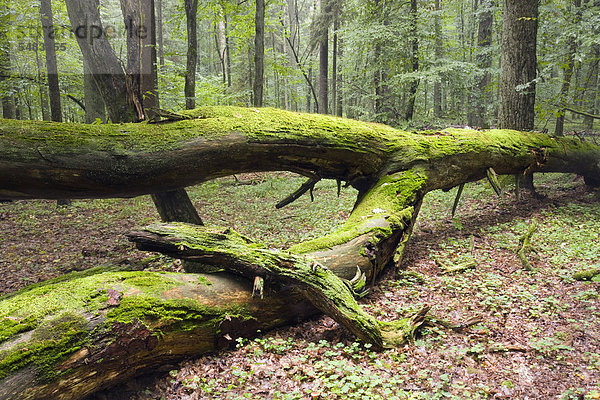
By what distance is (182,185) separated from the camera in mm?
5262

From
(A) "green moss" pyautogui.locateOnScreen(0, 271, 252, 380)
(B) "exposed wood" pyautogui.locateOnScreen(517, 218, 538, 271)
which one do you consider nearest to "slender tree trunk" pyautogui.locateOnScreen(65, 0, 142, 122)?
(A) "green moss" pyautogui.locateOnScreen(0, 271, 252, 380)

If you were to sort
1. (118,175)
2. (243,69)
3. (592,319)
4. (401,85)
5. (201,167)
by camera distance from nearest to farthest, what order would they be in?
(592,319), (118,175), (201,167), (401,85), (243,69)

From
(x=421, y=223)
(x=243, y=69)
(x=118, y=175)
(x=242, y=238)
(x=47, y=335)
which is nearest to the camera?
(x=47, y=335)

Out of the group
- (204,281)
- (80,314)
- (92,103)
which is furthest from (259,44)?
(80,314)

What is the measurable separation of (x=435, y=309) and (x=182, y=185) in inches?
157

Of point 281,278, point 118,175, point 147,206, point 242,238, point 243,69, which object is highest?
point 243,69

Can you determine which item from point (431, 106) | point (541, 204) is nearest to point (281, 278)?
point (541, 204)

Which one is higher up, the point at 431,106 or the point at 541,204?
the point at 431,106

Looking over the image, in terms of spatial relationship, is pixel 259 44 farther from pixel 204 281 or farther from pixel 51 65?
pixel 204 281

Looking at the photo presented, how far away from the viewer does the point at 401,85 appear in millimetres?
13008

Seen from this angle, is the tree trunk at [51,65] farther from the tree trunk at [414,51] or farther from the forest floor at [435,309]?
the tree trunk at [414,51]

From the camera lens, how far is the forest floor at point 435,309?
3113mm

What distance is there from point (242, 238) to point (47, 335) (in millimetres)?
2085

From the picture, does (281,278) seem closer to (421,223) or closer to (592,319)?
(592,319)
